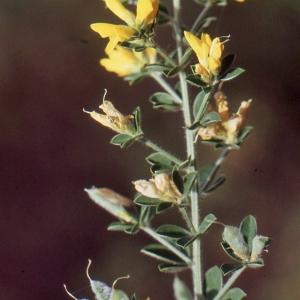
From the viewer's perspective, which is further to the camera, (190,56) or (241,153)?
(241,153)

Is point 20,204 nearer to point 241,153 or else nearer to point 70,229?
point 70,229

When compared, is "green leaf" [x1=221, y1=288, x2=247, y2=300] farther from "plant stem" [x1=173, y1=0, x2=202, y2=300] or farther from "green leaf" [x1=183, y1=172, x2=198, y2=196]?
"green leaf" [x1=183, y1=172, x2=198, y2=196]

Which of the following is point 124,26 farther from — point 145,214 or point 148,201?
point 145,214

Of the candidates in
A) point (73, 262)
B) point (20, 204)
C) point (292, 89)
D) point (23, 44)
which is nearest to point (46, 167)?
point (20, 204)

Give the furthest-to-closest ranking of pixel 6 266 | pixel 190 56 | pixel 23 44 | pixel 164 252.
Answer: pixel 23 44 < pixel 6 266 < pixel 164 252 < pixel 190 56

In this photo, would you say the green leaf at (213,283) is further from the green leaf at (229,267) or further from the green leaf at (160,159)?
the green leaf at (160,159)

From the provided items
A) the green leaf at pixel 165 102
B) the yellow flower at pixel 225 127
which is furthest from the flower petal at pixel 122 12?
the yellow flower at pixel 225 127

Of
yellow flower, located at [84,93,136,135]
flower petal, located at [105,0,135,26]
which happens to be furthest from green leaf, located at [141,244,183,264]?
flower petal, located at [105,0,135,26]
